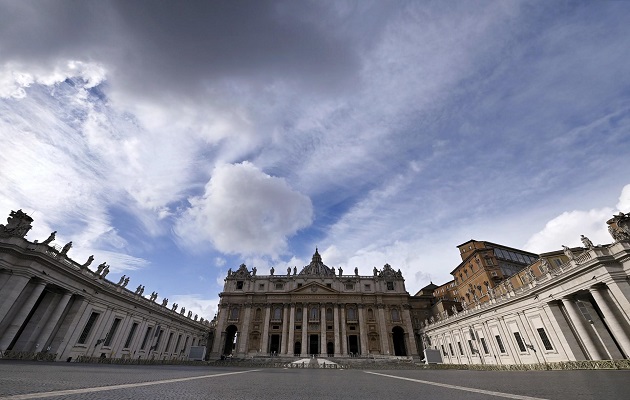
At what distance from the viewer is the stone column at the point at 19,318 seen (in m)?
20.2

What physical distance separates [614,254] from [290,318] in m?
53.6

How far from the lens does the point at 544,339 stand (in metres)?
25.8

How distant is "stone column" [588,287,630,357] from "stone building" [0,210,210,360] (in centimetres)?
4245

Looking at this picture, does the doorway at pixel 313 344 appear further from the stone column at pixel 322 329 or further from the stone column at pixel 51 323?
the stone column at pixel 51 323

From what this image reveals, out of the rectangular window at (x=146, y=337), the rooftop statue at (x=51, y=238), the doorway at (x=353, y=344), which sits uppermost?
the rooftop statue at (x=51, y=238)

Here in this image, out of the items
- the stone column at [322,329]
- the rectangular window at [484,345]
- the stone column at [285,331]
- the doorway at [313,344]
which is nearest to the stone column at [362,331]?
the stone column at [322,329]

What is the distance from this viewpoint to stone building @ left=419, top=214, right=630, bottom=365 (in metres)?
19.4

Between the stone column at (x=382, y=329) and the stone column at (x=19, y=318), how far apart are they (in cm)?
5577

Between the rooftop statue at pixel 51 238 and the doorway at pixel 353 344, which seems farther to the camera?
the doorway at pixel 353 344

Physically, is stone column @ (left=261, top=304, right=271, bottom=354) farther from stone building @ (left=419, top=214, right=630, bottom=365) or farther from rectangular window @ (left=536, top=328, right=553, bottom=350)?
rectangular window @ (left=536, top=328, right=553, bottom=350)

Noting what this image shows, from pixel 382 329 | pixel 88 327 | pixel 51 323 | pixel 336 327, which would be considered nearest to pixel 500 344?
pixel 382 329

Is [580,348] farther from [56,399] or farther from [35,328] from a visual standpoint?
[35,328]

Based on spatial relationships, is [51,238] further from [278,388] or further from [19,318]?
[278,388]

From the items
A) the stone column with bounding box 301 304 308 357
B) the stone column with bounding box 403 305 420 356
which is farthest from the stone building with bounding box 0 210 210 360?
the stone column with bounding box 403 305 420 356
